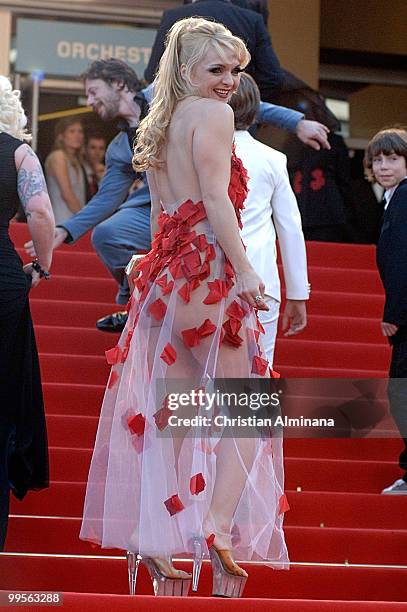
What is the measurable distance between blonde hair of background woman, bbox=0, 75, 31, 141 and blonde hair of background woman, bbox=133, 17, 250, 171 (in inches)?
31.4

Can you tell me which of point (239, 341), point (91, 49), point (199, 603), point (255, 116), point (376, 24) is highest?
point (376, 24)

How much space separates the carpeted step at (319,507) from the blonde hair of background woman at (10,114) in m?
1.50

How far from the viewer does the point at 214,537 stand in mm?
4309

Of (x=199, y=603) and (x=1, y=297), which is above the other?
(x=1, y=297)

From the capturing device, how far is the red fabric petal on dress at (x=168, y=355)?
4480 mm

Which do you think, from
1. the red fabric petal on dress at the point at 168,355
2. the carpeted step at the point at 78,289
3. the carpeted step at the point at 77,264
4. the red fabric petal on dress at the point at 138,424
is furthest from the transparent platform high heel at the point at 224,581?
the carpeted step at the point at 77,264

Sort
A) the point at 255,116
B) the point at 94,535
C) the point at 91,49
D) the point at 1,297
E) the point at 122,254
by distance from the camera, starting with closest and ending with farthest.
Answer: the point at 94,535 < the point at 1,297 < the point at 255,116 < the point at 122,254 < the point at 91,49

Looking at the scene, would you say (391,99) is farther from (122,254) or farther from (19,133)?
(19,133)

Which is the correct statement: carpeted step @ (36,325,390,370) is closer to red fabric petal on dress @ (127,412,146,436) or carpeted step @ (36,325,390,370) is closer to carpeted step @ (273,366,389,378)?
carpeted step @ (273,366,389,378)

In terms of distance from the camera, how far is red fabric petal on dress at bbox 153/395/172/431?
445 cm

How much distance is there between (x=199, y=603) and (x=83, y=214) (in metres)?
3.58

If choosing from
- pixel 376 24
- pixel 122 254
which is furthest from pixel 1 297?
pixel 376 24

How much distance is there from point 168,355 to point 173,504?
46 cm

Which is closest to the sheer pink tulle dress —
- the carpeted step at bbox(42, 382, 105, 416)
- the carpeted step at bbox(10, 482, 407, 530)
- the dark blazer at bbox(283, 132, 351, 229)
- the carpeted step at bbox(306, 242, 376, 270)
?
the carpeted step at bbox(10, 482, 407, 530)
